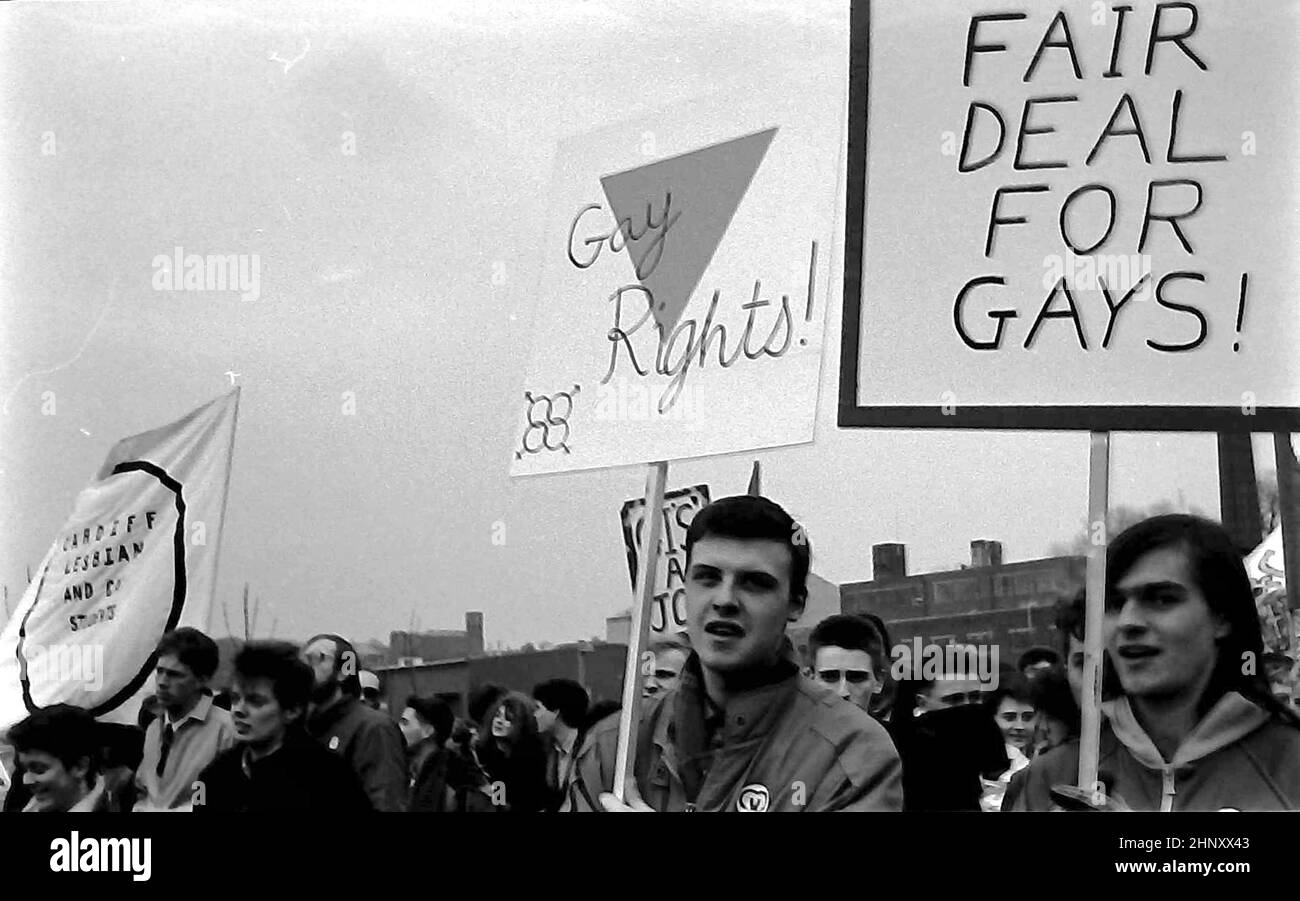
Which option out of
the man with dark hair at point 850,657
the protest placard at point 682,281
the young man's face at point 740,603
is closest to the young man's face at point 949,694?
the man with dark hair at point 850,657

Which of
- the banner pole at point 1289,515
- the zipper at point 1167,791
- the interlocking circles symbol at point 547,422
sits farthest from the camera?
the interlocking circles symbol at point 547,422

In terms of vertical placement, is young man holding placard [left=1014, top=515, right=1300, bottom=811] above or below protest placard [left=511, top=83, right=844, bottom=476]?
below

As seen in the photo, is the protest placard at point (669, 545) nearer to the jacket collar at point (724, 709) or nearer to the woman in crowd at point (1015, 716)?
the jacket collar at point (724, 709)

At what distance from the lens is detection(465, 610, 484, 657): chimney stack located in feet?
11.5

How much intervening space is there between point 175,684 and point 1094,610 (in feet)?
6.95

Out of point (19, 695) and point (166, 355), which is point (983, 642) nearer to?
point (166, 355)

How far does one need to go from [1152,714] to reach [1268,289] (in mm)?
988

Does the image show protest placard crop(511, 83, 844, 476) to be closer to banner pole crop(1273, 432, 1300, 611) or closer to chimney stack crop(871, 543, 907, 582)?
chimney stack crop(871, 543, 907, 582)

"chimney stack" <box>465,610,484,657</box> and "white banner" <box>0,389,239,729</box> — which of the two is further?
"white banner" <box>0,389,239,729</box>

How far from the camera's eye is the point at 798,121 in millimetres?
3545

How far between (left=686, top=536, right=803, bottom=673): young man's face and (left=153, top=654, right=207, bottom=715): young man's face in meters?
1.18

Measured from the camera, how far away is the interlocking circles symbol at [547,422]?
3568 mm

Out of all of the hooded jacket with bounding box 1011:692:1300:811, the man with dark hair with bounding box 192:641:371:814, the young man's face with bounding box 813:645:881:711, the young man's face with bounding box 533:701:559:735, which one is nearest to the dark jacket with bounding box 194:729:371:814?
the man with dark hair with bounding box 192:641:371:814

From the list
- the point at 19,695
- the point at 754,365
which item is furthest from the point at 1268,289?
the point at 19,695
